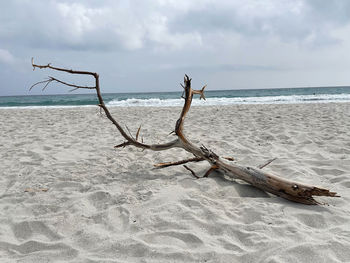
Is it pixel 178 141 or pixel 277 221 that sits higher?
pixel 178 141

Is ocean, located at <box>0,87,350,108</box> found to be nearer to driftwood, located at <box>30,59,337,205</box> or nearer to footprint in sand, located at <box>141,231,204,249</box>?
driftwood, located at <box>30,59,337,205</box>

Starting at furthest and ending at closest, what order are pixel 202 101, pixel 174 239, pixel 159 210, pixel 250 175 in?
pixel 202 101 < pixel 250 175 < pixel 159 210 < pixel 174 239

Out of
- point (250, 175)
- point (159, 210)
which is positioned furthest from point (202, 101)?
point (159, 210)

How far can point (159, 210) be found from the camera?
7.91 ft

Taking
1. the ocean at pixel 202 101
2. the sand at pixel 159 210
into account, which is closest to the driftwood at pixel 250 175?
the sand at pixel 159 210

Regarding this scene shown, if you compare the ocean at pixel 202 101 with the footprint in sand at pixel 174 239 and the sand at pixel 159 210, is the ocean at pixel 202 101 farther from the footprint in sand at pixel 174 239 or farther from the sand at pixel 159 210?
the footprint in sand at pixel 174 239

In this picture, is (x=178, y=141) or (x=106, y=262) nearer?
(x=106, y=262)

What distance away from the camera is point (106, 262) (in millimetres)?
1760

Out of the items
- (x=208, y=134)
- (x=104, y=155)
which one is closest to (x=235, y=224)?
(x=104, y=155)

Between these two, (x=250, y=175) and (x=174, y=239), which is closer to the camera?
(x=174, y=239)

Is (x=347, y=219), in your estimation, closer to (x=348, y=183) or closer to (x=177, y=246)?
(x=348, y=183)

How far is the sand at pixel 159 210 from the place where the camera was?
6.12 feet

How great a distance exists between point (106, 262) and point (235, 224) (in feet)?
3.26

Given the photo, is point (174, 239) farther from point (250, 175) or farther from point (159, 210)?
point (250, 175)
